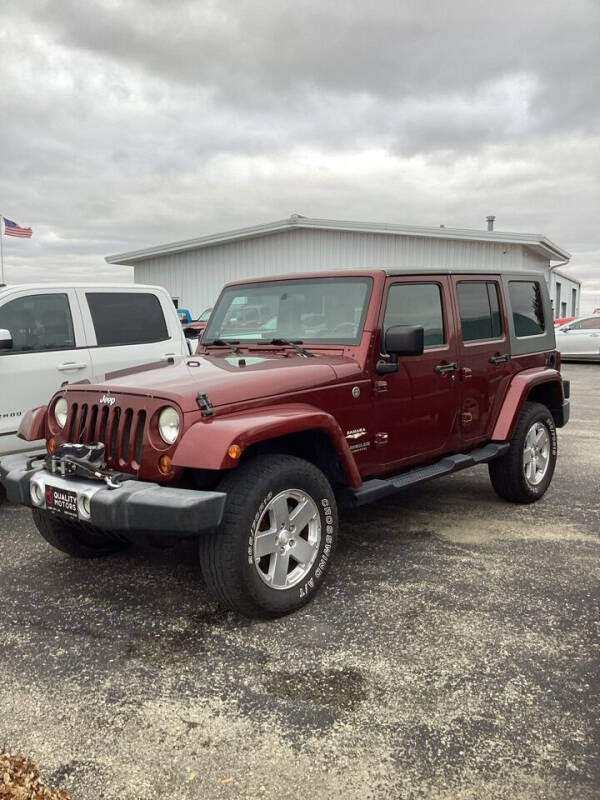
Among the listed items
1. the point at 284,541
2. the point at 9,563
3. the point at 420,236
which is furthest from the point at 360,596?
the point at 420,236

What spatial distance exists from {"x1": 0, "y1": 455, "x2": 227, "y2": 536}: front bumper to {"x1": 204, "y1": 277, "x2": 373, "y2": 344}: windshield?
1578 mm

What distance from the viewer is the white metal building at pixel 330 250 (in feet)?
67.9

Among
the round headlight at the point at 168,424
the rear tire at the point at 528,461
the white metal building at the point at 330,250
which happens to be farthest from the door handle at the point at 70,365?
the white metal building at the point at 330,250

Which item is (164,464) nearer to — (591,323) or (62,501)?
(62,501)

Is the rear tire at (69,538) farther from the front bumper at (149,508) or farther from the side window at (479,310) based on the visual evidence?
the side window at (479,310)

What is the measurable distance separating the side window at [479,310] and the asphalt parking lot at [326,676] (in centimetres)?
154

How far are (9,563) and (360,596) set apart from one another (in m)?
2.24

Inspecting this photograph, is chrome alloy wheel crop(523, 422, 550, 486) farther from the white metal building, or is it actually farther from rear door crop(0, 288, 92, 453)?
the white metal building

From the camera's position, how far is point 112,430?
3.44 metres

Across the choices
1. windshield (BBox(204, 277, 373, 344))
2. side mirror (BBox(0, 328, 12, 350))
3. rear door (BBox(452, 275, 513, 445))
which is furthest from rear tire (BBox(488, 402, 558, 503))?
side mirror (BBox(0, 328, 12, 350))

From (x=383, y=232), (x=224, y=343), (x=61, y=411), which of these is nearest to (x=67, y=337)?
(x=224, y=343)

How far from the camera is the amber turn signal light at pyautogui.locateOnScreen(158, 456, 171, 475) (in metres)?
3.20

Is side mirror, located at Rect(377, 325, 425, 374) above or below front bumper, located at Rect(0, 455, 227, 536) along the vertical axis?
above

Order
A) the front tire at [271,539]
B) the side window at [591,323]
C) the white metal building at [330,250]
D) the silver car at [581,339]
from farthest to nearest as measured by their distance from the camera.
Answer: the white metal building at [330,250] < the side window at [591,323] < the silver car at [581,339] < the front tire at [271,539]
